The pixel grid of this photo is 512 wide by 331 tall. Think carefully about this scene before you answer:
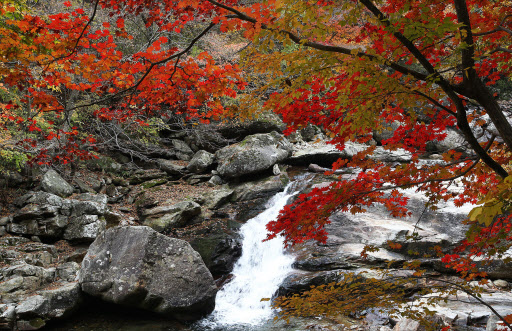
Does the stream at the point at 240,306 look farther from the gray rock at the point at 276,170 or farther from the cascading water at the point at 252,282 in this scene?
the gray rock at the point at 276,170

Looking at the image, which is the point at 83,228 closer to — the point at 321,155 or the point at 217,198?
the point at 217,198

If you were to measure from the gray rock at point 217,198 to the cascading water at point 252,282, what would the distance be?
1.66 m

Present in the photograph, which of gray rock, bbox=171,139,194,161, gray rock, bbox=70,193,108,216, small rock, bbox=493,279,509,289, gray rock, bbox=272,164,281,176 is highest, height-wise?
gray rock, bbox=171,139,194,161

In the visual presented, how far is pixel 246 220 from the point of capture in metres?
10.3

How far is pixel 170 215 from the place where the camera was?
10109mm

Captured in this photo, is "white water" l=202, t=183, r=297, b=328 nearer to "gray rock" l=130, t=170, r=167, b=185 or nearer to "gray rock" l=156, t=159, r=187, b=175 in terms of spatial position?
"gray rock" l=156, t=159, r=187, b=175

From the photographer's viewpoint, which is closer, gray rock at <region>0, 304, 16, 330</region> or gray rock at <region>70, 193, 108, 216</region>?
A: gray rock at <region>0, 304, 16, 330</region>

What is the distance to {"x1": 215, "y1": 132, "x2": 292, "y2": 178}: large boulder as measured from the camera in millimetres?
12211

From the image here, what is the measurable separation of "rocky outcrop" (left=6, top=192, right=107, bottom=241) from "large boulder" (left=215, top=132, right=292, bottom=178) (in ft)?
16.4

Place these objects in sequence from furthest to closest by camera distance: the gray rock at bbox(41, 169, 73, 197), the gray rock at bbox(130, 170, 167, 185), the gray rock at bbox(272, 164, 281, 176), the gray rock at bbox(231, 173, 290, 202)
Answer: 1. the gray rock at bbox(130, 170, 167, 185)
2. the gray rock at bbox(272, 164, 281, 176)
3. the gray rock at bbox(231, 173, 290, 202)
4. the gray rock at bbox(41, 169, 73, 197)

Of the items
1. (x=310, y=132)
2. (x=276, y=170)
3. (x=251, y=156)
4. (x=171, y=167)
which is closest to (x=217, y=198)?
(x=251, y=156)

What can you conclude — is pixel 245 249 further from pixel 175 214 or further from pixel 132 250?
pixel 132 250

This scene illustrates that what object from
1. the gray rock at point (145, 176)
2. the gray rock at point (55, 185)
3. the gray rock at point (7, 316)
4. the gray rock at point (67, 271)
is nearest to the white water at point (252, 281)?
the gray rock at point (67, 271)

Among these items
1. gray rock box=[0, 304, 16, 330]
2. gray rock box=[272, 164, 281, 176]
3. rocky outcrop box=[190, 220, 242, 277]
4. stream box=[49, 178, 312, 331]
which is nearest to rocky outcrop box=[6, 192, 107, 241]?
stream box=[49, 178, 312, 331]
